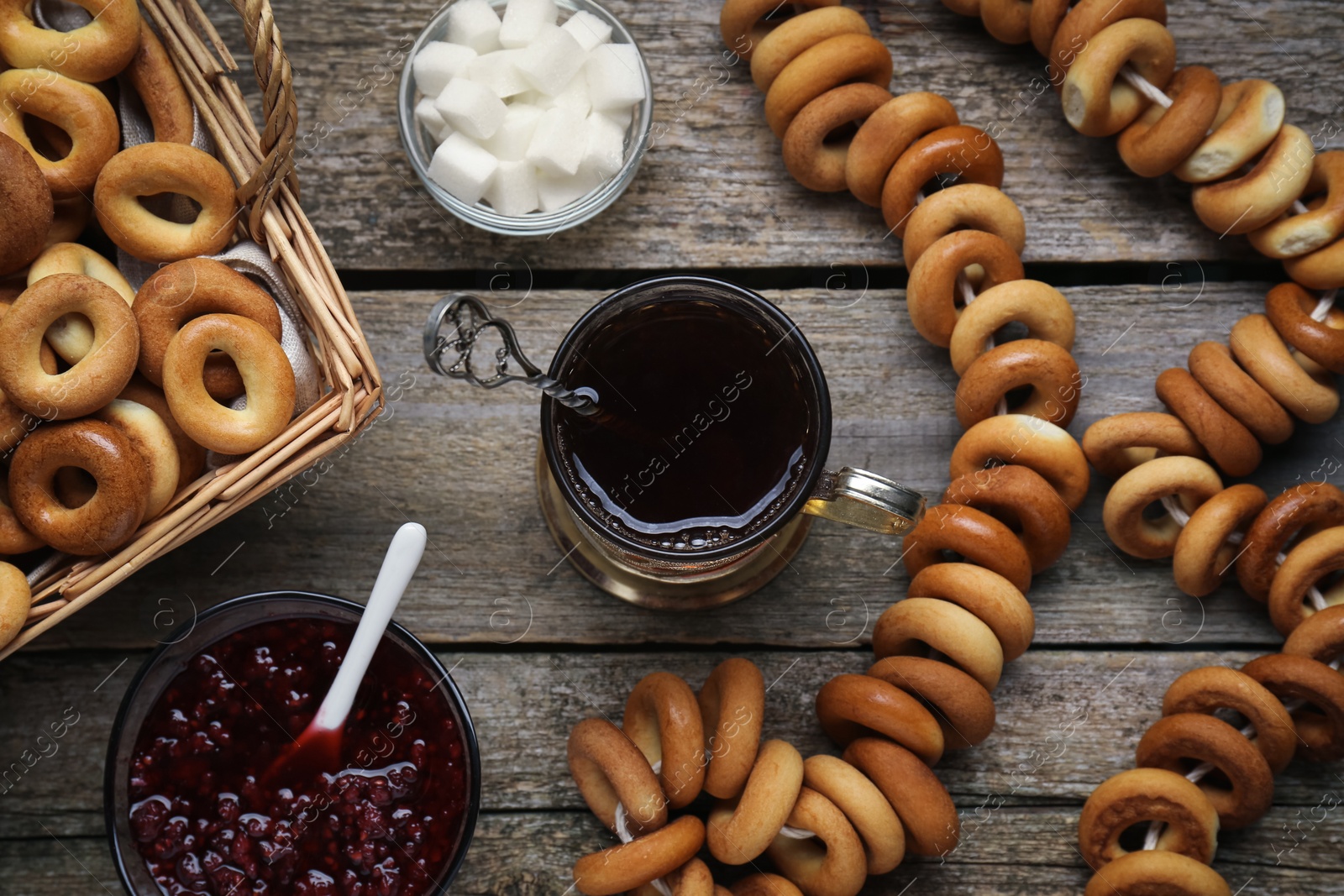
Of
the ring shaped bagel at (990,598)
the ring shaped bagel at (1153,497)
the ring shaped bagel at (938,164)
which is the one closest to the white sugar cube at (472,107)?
the ring shaped bagel at (938,164)

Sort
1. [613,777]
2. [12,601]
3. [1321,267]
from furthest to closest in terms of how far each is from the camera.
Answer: [1321,267] < [613,777] < [12,601]

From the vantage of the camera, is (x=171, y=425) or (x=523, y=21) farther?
(x=523, y=21)

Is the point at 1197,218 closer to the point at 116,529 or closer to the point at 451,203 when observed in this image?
the point at 451,203

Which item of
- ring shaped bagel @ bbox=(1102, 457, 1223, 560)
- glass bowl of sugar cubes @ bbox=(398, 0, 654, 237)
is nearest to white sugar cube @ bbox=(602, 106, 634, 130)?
glass bowl of sugar cubes @ bbox=(398, 0, 654, 237)

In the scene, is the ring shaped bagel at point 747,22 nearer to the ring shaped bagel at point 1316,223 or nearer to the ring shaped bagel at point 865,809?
the ring shaped bagel at point 1316,223

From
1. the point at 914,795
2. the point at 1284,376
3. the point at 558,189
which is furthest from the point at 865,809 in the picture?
the point at 558,189

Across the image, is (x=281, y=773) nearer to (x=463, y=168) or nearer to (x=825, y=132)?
(x=463, y=168)

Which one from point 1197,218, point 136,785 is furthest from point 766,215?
point 136,785
